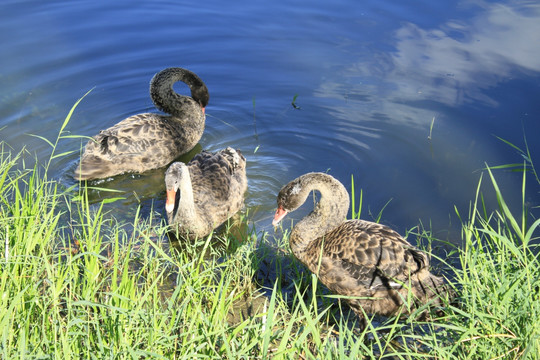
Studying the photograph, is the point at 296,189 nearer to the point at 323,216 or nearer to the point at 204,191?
the point at 323,216

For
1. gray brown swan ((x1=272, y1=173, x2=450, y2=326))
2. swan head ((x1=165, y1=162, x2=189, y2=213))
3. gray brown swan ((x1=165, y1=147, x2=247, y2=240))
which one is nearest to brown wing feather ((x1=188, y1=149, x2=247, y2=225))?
gray brown swan ((x1=165, y1=147, x2=247, y2=240))

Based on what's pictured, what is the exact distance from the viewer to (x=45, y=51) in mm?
9188

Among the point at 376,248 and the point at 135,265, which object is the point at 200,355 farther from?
Answer: the point at 135,265

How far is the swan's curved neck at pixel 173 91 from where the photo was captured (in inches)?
299

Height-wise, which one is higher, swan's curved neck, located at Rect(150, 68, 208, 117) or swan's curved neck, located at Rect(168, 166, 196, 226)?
swan's curved neck, located at Rect(150, 68, 208, 117)

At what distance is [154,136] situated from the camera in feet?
→ 23.3

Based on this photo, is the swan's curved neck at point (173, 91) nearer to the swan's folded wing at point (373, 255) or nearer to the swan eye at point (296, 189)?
the swan eye at point (296, 189)

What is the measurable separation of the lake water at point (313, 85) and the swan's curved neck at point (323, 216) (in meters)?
1.28

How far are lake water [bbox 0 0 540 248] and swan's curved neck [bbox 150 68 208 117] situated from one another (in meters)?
0.49

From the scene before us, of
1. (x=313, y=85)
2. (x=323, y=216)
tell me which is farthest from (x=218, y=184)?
(x=313, y=85)

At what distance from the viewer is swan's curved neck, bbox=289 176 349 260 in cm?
469

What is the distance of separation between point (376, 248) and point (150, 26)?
6782 mm

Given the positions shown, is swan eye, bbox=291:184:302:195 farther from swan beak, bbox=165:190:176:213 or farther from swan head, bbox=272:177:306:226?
swan beak, bbox=165:190:176:213

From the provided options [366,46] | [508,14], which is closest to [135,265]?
[366,46]
